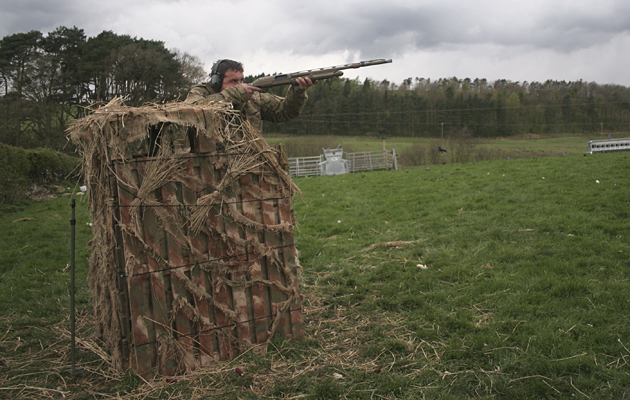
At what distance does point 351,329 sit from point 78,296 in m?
3.90

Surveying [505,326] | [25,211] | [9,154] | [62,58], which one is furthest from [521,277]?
[62,58]

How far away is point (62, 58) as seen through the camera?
102ft

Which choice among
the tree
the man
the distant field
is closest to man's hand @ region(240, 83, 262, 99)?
the man

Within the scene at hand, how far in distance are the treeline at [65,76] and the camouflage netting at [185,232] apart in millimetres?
23693

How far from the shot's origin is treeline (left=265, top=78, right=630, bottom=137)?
55312 mm

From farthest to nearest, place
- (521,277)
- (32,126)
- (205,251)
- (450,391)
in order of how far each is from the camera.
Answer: (32,126) → (521,277) → (205,251) → (450,391)

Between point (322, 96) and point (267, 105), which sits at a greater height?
point (322, 96)

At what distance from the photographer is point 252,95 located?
15.4ft

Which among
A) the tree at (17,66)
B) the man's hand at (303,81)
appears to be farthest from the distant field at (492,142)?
the man's hand at (303,81)

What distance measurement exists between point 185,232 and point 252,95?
192 cm

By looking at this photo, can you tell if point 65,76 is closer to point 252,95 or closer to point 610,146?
point 252,95

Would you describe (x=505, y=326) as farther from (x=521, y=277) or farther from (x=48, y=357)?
(x=48, y=357)

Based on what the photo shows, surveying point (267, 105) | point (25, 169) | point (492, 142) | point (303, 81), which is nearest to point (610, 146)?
point (492, 142)

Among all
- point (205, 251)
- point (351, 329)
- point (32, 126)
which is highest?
point (32, 126)
